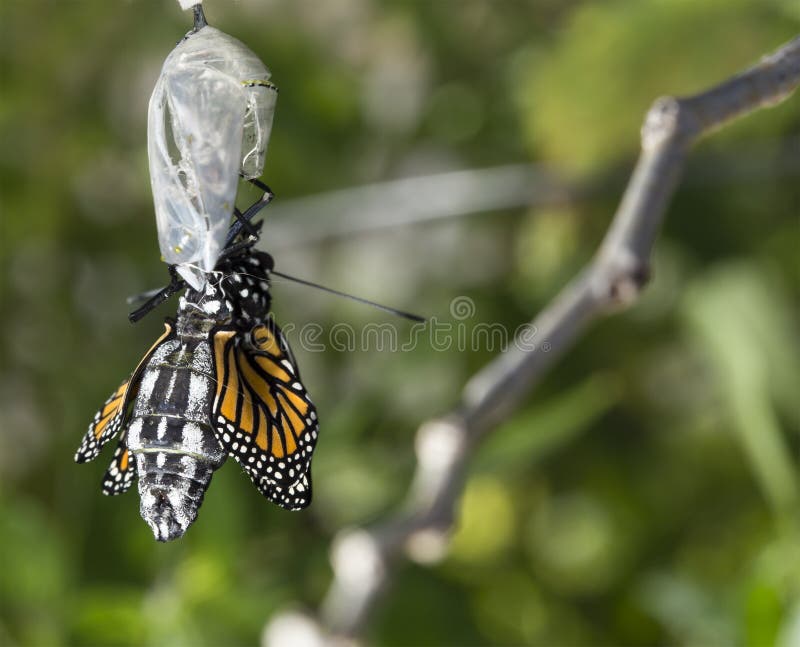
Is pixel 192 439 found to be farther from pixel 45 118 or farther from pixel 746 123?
pixel 45 118

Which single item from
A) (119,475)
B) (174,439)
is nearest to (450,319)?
(119,475)

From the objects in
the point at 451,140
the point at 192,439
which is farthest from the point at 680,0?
the point at 192,439

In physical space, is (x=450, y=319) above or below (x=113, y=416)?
above

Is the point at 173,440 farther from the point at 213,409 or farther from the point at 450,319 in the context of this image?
the point at 450,319

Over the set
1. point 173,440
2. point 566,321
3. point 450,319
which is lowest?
point 173,440

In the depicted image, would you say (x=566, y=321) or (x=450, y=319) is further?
(x=450, y=319)

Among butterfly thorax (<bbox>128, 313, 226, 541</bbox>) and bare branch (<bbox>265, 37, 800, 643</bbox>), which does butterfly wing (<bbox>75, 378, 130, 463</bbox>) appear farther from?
bare branch (<bbox>265, 37, 800, 643</bbox>)
